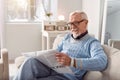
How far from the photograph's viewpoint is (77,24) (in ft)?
6.70

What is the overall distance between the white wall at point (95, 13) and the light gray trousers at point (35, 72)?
2.12m

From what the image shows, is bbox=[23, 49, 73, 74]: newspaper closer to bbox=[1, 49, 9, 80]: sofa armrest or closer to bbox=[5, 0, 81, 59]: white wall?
bbox=[1, 49, 9, 80]: sofa armrest

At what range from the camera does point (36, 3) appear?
15.1 feet

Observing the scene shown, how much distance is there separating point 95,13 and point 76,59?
2.40 meters

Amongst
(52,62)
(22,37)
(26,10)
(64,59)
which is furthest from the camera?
(26,10)

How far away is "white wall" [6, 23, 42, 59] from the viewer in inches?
168

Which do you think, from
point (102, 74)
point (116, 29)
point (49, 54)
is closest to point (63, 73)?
point (49, 54)

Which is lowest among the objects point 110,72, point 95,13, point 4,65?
point 4,65

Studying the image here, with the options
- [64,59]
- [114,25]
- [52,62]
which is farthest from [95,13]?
[64,59]

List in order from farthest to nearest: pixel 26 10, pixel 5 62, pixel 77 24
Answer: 1. pixel 26 10
2. pixel 5 62
3. pixel 77 24

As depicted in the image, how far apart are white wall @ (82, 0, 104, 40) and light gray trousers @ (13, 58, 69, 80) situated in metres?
2.12

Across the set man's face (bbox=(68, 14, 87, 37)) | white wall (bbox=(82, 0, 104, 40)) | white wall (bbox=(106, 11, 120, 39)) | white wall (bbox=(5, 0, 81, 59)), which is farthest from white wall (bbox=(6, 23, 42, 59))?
man's face (bbox=(68, 14, 87, 37))

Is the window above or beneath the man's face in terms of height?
above

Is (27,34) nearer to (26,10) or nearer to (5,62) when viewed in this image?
(26,10)
